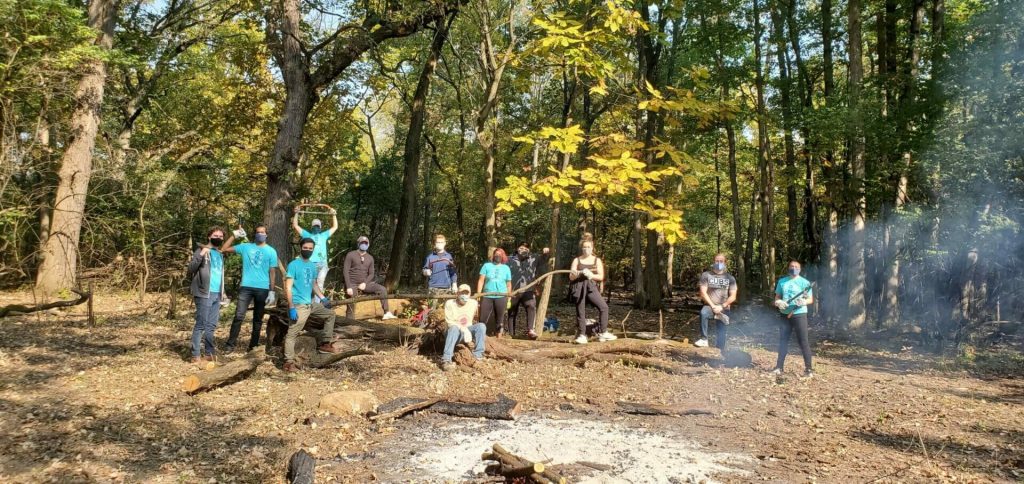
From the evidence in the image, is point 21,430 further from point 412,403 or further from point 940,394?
point 940,394

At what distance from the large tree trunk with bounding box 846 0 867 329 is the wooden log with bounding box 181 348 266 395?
37.8 feet

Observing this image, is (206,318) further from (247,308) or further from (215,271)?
(247,308)

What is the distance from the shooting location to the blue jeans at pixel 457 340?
8641mm

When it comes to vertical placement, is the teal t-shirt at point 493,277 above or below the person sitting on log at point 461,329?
above

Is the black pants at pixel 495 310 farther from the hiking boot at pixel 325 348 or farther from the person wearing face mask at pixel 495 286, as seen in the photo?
the hiking boot at pixel 325 348

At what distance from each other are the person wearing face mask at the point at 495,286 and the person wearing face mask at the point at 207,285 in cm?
370

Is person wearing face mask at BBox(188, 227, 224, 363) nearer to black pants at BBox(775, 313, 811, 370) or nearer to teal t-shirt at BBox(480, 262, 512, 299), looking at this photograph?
teal t-shirt at BBox(480, 262, 512, 299)

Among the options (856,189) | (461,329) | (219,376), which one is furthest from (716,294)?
(219,376)

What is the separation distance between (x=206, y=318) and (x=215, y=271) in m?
0.62

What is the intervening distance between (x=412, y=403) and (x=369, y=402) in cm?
47

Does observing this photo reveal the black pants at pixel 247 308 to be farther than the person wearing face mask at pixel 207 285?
Yes

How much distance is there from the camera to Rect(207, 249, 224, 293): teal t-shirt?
26.0 ft

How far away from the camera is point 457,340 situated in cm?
877

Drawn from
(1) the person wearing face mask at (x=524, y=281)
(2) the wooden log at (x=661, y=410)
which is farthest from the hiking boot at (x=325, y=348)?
(2) the wooden log at (x=661, y=410)
